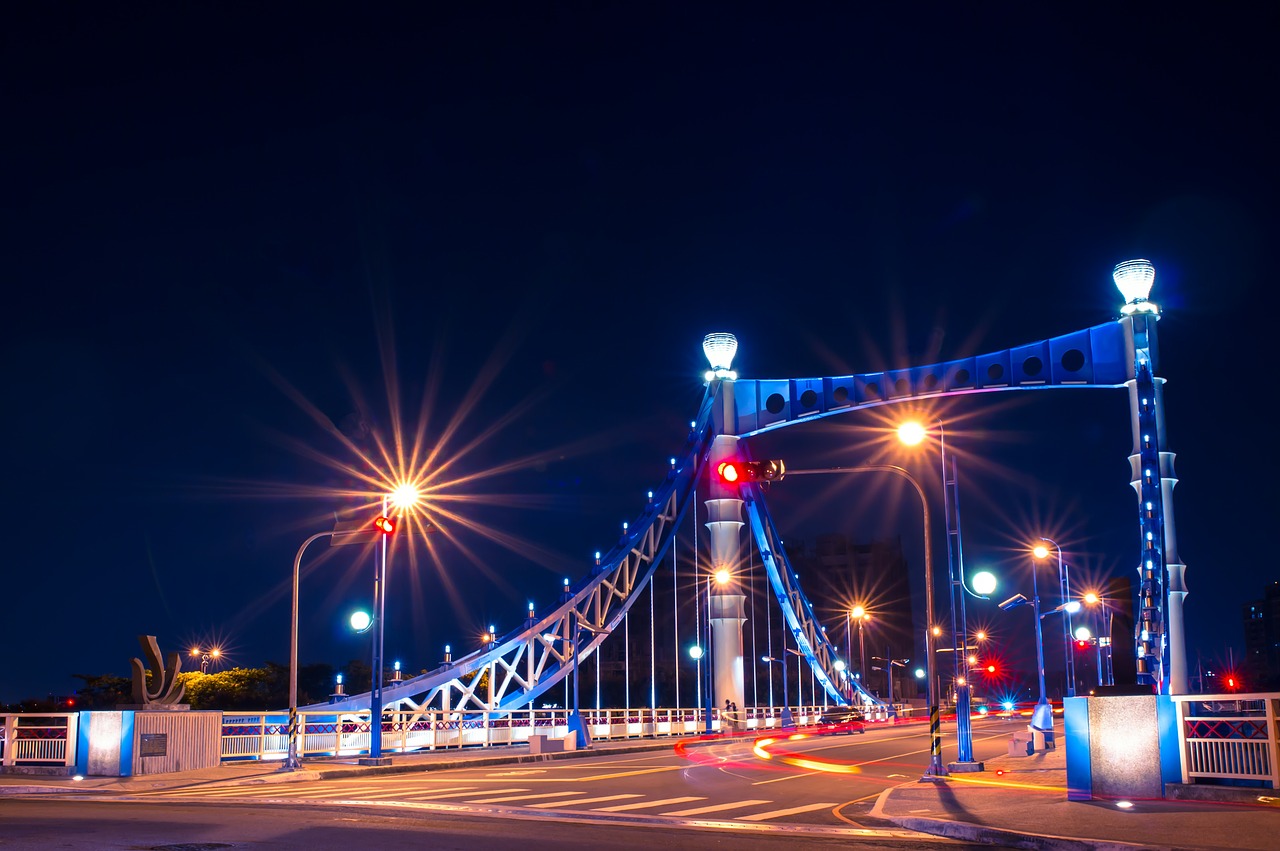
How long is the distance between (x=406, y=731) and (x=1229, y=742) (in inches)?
1061

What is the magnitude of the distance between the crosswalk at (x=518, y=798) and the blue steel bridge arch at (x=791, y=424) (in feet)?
60.8

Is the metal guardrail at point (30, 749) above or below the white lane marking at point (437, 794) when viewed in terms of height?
above

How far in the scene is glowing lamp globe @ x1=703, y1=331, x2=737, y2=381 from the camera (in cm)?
6312

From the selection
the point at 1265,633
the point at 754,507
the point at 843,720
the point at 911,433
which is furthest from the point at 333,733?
the point at 1265,633

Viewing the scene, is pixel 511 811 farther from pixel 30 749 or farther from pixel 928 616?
pixel 30 749

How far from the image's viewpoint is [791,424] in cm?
6178

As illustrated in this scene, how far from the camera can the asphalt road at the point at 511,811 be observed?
14250mm

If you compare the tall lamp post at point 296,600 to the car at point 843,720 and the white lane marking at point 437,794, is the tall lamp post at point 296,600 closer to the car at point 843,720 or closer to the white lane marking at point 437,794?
the white lane marking at point 437,794

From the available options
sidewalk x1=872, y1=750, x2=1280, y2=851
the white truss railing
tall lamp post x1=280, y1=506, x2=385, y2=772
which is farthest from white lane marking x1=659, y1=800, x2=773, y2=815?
the white truss railing

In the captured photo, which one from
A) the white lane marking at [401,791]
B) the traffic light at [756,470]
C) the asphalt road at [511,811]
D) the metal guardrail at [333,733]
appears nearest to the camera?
the asphalt road at [511,811]

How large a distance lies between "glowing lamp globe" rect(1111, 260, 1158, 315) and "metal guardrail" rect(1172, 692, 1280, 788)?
107 feet

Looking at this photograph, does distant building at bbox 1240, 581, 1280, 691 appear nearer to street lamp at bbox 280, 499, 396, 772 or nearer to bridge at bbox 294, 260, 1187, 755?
bridge at bbox 294, 260, 1187, 755

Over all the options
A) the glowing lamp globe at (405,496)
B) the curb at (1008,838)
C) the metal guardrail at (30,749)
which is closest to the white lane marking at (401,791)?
the metal guardrail at (30,749)

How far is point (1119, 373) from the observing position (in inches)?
1924
